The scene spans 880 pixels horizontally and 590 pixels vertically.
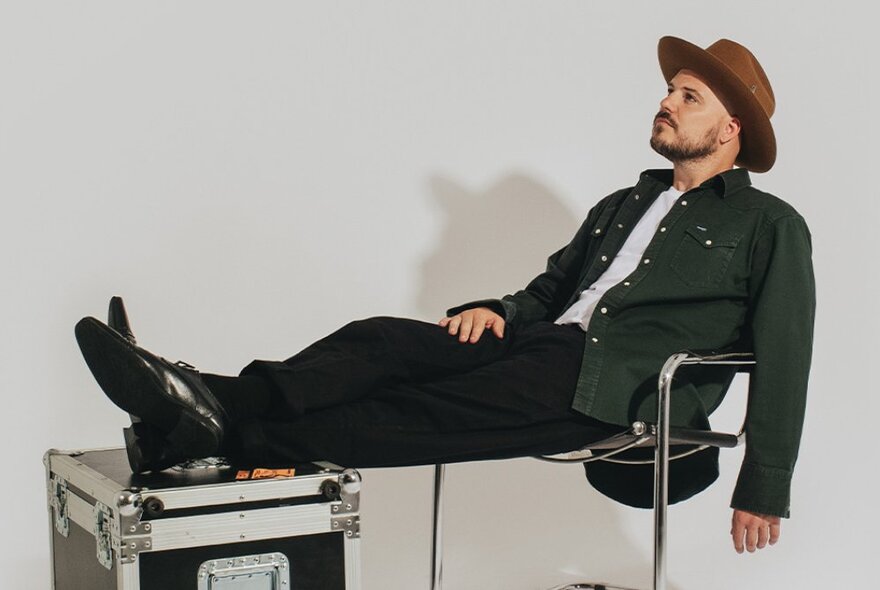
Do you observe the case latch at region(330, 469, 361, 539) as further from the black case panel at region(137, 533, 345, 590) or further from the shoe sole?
the shoe sole

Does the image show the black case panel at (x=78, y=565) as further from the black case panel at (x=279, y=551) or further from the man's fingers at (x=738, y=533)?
the man's fingers at (x=738, y=533)

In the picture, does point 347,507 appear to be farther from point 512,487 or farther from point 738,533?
point 512,487

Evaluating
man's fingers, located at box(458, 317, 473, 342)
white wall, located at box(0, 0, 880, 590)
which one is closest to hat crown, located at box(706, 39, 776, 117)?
man's fingers, located at box(458, 317, 473, 342)

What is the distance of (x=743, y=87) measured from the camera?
3.24m

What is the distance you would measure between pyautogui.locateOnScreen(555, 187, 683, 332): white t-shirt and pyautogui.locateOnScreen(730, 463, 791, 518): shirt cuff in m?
0.56

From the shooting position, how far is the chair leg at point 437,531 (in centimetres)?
351

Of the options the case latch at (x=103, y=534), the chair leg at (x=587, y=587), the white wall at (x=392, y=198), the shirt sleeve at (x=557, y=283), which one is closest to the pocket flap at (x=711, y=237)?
the shirt sleeve at (x=557, y=283)

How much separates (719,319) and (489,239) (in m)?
1.42

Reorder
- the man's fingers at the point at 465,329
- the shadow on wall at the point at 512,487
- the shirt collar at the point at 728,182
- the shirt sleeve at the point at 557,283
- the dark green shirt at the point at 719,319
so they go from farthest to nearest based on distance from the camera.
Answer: the shadow on wall at the point at 512,487
the shirt sleeve at the point at 557,283
the shirt collar at the point at 728,182
the man's fingers at the point at 465,329
the dark green shirt at the point at 719,319

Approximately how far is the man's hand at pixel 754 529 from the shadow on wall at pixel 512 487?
140cm

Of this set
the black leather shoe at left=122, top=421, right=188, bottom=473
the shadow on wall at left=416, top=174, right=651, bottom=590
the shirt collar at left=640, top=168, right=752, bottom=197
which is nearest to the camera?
the black leather shoe at left=122, top=421, right=188, bottom=473

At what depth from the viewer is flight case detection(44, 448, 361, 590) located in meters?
2.47

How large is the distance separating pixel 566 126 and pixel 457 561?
5.07 ft

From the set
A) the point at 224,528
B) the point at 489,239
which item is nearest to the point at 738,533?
the point at 224,528
